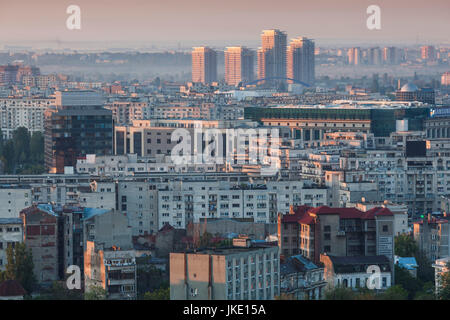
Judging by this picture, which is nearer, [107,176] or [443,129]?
[107,176]

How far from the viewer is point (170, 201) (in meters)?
35.9

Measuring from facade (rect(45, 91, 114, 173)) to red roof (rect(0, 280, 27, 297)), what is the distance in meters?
22.6

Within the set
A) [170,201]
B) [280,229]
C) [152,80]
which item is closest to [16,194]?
[170,201]

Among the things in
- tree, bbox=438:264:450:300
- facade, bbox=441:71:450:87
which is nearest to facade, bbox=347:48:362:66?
facade, bbox=441:71:450:87

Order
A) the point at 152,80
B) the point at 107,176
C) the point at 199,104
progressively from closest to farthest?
the point at 107,176 < the point at 199,104 < the point at 152,80

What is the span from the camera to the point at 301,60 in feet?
395

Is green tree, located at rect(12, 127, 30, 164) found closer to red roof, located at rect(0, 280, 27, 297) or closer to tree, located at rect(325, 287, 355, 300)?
red roof, located at rect(0, 280, 27, 297)

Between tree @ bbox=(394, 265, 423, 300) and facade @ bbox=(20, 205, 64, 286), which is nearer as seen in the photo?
tree @ bbox=(394, 265, 423, 300)

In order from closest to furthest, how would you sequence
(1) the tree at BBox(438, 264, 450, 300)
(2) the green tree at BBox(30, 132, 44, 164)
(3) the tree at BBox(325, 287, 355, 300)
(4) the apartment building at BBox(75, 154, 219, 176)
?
(3) the tree at BBox(325, 287, 355, 300) → (1) the tree at BBox(438, 264, 450, 300) → (4) the apartment building at BBox(75, 154, 219, 176) → (2) the green tree at BBox(30, 132, 44, 164)

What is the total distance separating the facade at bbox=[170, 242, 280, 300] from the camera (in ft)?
75.7

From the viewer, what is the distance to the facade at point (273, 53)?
120938 mm

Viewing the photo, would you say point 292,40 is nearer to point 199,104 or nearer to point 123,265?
point 199,104
